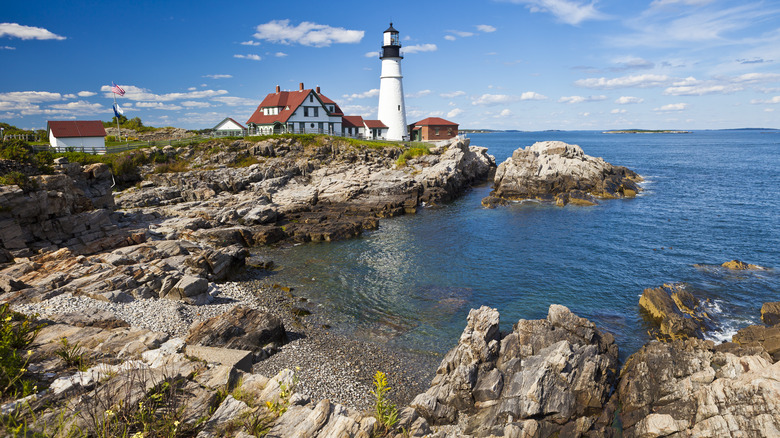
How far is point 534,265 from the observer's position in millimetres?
30422

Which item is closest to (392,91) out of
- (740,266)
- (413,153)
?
(413,153)

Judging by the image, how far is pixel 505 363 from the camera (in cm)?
1602

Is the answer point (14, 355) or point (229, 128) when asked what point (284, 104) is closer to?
point (229, 128)

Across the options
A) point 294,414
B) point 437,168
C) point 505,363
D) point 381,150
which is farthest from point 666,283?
point 381,150

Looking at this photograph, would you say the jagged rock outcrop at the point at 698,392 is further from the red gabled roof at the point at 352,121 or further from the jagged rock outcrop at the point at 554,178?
the red gabled roof at the point at 352,121

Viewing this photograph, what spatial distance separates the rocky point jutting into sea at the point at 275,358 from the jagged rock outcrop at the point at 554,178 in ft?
93.4

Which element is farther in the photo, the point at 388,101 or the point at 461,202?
the point at 388,101

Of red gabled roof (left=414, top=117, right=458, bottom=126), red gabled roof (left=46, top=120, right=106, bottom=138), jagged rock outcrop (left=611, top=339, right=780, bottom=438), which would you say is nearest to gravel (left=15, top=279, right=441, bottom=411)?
jagged rock outcrop (left=611, top=339, right=780, bottom=438)

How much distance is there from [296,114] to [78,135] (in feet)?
101

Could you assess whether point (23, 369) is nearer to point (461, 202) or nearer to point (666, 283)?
point (666, 283)

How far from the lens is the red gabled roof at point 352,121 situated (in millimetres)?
79250

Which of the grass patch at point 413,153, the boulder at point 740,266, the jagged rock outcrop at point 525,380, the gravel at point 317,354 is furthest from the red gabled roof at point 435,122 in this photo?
the jagged rock outcrop at point 525,380

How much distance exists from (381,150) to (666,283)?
45791 mm

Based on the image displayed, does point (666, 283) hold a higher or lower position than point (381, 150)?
lower
